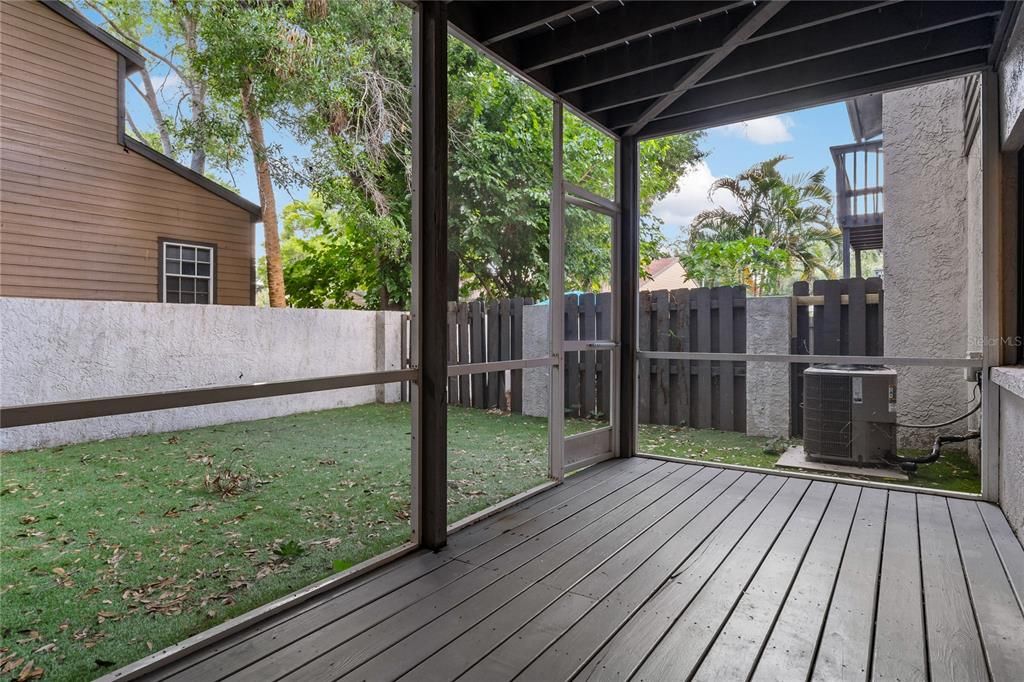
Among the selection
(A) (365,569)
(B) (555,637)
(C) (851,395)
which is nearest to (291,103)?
(A) (365,569)

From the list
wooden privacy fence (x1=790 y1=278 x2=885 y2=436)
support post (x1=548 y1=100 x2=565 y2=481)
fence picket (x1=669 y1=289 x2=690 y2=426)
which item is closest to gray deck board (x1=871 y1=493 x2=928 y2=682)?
wooden privacy fence (x1=790 y1=278 x2=885 y2=436)

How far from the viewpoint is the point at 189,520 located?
114 inches

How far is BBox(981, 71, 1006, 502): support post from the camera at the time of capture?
10.6 ft

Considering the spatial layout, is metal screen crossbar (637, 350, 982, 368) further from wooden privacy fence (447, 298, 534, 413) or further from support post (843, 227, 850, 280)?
wooden privacy fence (447, 298, 534, 413)

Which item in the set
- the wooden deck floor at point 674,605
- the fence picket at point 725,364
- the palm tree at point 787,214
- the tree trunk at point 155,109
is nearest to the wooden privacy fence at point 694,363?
the fence picket at point 725,364

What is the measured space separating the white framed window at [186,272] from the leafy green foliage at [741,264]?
166 inches

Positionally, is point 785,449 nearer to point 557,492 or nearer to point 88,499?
point 557,492

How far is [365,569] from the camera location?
236 centimetres

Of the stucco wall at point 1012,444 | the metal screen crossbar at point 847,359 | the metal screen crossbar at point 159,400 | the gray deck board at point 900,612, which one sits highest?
the metal screen crossbar at point 847,359

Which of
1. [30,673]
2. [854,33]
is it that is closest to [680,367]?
[854,33]

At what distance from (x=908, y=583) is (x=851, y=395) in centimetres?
196

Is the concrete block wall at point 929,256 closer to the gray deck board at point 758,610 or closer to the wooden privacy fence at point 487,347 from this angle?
the gray deck board at point 758,610

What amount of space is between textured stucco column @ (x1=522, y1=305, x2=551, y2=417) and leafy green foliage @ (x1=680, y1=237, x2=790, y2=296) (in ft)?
4.96

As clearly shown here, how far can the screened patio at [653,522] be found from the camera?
176cm
